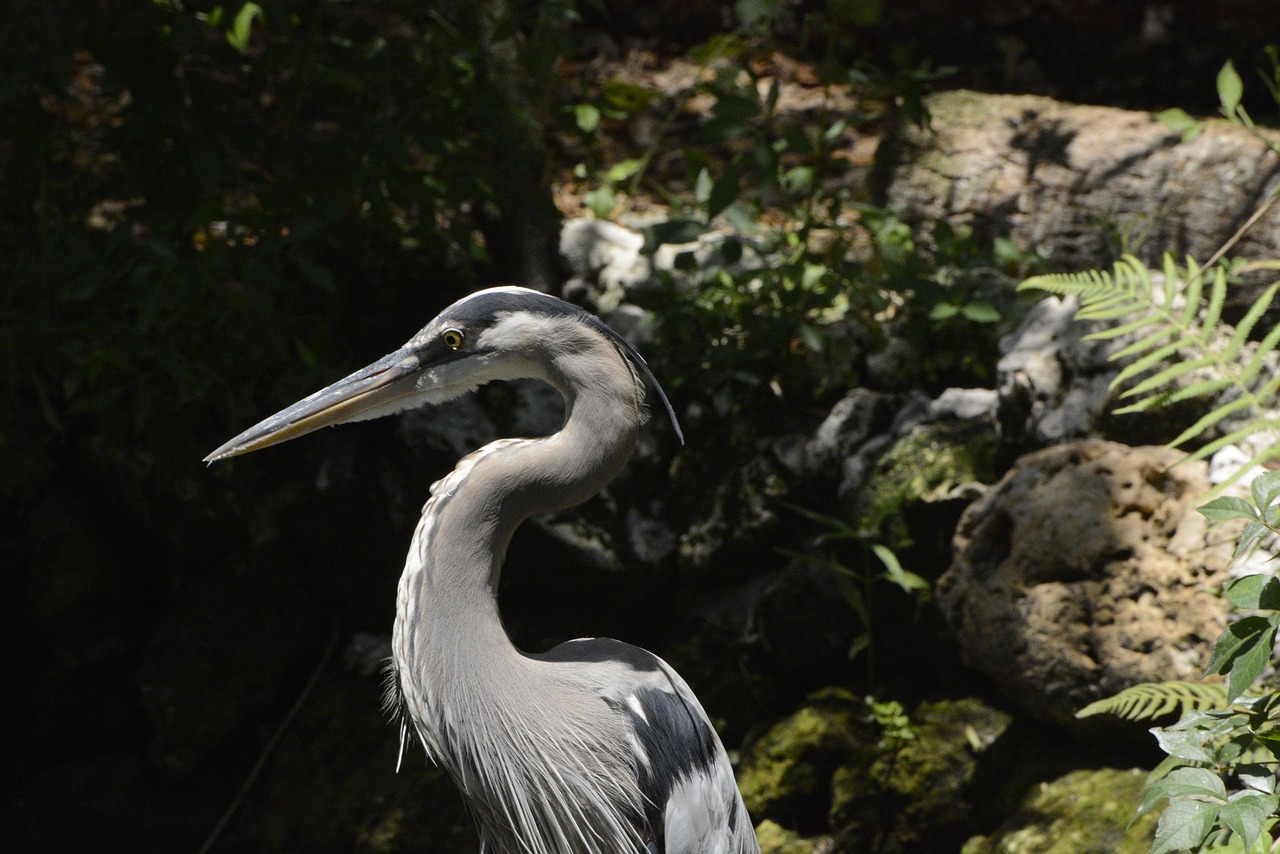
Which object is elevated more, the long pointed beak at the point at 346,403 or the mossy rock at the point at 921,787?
the long pointed beak at the point at 346,403

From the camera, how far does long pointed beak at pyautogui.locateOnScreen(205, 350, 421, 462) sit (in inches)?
75.7

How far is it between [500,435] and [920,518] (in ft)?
4.04

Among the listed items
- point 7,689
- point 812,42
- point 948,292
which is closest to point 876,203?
point 948,292

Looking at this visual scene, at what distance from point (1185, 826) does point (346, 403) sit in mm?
1449

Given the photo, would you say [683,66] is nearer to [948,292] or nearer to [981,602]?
[948,292]

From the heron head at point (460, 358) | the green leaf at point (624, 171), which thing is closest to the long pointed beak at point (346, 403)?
the heron head at point (460, 358)

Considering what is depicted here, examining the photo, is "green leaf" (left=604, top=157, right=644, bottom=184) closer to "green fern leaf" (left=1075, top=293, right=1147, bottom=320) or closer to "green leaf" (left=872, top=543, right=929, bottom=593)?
"green leaf" (left=872, top=543, right=929, bottom=593)

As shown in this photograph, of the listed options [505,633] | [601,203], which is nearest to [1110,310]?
[505,633]

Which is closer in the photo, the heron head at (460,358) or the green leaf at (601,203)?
the heron head at (460,358)

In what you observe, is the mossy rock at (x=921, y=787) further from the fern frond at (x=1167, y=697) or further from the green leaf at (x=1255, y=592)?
the green leaf at (x=1255, y=592)

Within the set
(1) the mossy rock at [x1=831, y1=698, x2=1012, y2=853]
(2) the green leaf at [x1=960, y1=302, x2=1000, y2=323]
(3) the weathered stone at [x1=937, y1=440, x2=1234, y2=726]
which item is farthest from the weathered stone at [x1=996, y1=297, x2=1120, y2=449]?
(1) the mossy rock at [x1=831, y1=698, x2=1012, y2=853]

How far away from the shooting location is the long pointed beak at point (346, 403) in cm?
192

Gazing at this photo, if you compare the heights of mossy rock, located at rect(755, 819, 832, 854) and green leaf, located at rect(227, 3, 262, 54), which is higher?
green leaf, located at rect(227, 3, 262, 54)

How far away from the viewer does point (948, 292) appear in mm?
3352
